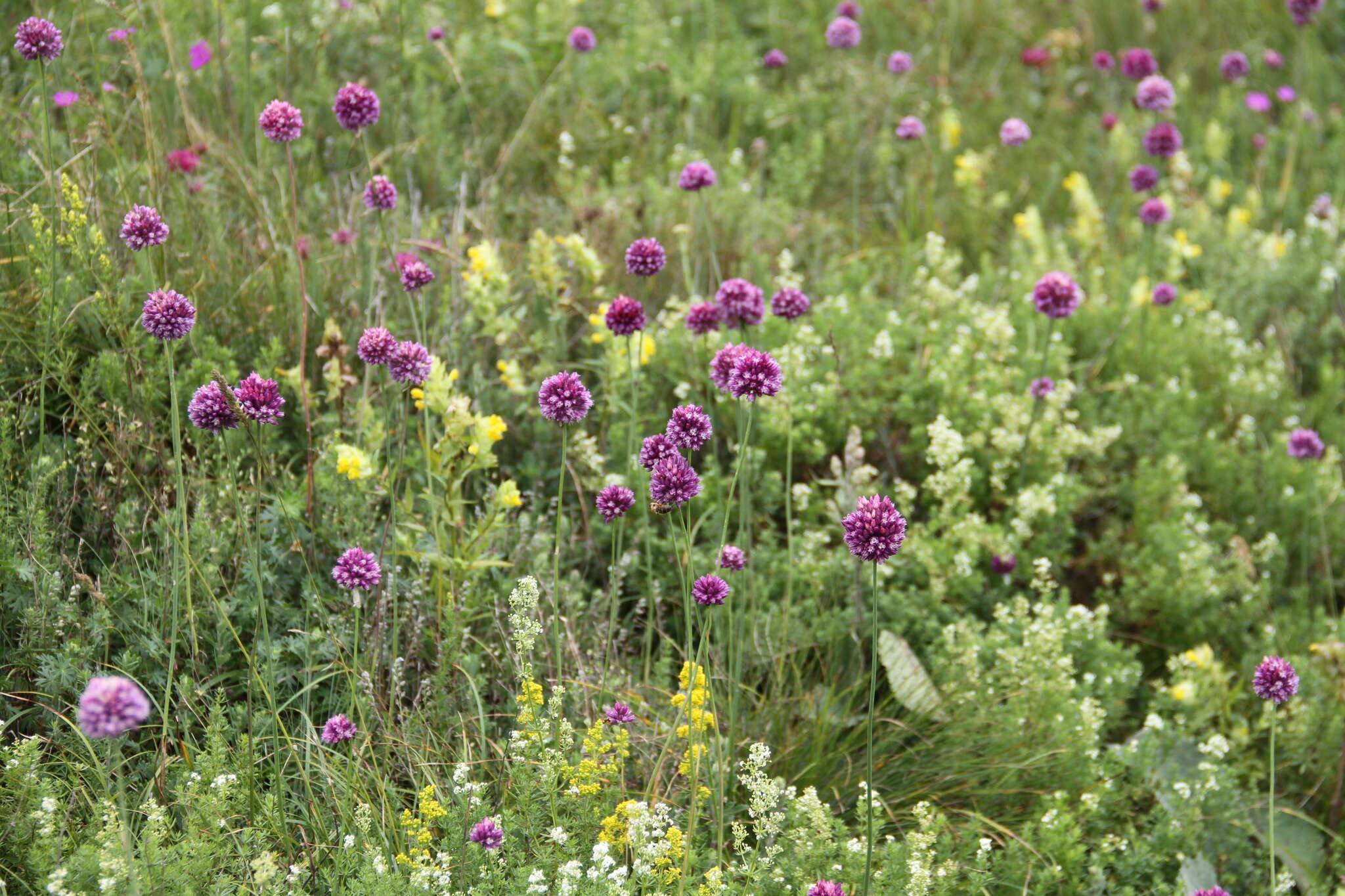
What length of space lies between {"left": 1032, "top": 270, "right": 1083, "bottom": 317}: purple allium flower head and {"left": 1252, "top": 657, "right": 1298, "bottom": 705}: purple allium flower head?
132 cm

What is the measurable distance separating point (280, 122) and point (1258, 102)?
17.9ft

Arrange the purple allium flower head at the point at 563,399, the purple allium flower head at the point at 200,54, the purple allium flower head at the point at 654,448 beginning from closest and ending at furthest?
the purple allium flower head at the point at 654,448
the purple allium flower head at the point at 563,399
the purple allium flower head at the point at 200,54

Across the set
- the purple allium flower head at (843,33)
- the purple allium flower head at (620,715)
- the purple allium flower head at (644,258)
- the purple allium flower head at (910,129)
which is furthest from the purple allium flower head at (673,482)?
the purple allium flower head at (843,33)

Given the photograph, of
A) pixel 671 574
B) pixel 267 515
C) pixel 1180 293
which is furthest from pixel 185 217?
pixel 1180 293

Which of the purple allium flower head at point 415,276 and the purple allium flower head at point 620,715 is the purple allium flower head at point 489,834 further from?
the purple allium flower head at point 415,276

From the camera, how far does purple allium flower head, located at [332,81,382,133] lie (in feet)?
9.56

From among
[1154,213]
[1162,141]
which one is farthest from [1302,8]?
[1154,213]

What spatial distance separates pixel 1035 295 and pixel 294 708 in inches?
93.3

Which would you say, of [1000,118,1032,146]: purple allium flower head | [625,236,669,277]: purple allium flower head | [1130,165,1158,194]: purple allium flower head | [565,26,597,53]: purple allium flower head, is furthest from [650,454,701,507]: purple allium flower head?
[565,26,597,53]: purple allium flower head

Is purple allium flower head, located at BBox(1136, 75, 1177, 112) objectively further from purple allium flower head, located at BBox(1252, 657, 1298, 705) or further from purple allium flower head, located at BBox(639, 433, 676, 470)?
purple allium flower head, located at BBox(639, 433, 676, 470)

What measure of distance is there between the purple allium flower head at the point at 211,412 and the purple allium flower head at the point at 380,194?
840 millimetres

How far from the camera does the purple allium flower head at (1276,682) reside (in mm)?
2311

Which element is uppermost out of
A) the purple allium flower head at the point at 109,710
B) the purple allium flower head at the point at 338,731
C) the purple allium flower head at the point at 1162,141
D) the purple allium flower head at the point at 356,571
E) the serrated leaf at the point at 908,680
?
the purple allium flower head at the point at 1162,141

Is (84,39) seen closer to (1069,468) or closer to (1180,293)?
(1069,468)
